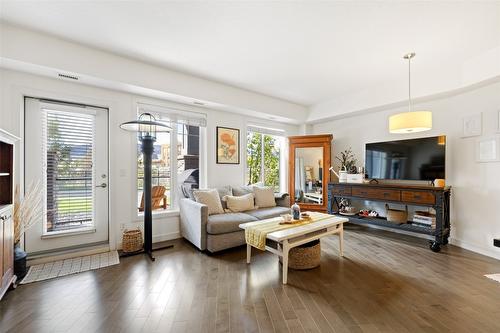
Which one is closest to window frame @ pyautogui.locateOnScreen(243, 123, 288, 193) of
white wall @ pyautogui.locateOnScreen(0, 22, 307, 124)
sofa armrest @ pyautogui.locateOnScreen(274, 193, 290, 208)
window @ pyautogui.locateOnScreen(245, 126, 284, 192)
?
window @ pyautogui.locateOnScreen(245, 126, 284, 192)

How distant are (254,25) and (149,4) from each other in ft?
3.16

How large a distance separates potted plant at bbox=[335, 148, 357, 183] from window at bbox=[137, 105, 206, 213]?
2767 millimetres

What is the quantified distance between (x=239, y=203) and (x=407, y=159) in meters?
2.85

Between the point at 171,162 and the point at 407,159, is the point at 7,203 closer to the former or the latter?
the point at 171,162

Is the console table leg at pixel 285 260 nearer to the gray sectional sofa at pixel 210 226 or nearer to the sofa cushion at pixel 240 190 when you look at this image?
the gray sectional sofa at pixel 210 226

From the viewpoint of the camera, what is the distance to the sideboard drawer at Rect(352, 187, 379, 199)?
3.75m

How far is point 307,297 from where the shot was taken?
2.00 meters

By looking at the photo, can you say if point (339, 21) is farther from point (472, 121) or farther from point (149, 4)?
point (472, 121)

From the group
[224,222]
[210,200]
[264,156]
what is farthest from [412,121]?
[264,156]

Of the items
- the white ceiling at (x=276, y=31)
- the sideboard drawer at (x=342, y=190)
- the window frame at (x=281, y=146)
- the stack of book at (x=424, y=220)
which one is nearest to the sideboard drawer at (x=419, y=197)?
the stack of book at (x=424, y=220)

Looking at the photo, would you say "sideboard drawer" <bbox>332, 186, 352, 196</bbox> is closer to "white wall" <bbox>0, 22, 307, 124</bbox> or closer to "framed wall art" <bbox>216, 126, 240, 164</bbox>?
"framed wall art" <bbox>216, 126, 240, 164</bbox>

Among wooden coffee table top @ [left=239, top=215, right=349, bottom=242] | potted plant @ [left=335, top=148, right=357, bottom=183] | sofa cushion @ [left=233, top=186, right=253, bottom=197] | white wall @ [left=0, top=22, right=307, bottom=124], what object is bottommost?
wooden coffee table top @ [left=239, top=215, right=349, bottom=242]

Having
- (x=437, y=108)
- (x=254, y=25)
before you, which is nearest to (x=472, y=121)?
(x=437, y=108)

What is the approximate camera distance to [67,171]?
290 cm
